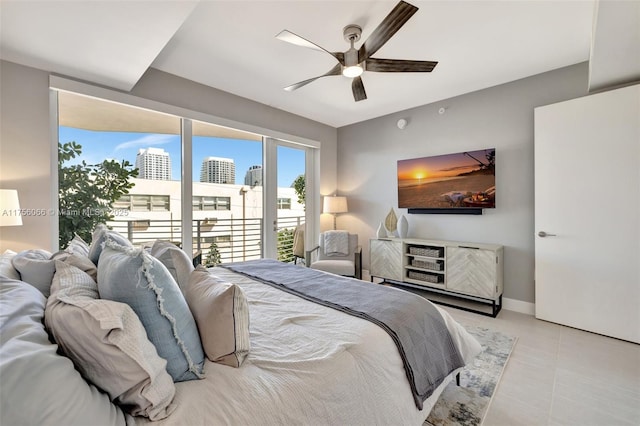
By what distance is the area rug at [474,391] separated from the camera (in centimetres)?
157

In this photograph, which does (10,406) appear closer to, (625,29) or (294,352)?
(294,352)

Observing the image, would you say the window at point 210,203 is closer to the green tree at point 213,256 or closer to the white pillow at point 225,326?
the green tree at point 213,256

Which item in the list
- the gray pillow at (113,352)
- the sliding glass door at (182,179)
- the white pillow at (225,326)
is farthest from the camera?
the sliding glass door at (182,179)

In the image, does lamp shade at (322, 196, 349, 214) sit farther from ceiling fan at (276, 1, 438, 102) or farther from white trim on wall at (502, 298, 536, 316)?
white trim on wall at (502, 298, 536, 316)

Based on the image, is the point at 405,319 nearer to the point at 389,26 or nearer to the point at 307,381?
the point at 307,381

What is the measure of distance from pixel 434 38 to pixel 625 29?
119 cm

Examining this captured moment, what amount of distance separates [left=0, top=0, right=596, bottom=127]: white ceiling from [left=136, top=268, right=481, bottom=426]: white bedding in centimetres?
196

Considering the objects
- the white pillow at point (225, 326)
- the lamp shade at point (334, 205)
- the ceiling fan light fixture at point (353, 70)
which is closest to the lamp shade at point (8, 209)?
the white pillow at point (225, 326)

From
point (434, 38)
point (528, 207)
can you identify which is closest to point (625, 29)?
point (434, 38)

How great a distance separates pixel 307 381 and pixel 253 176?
3.26m

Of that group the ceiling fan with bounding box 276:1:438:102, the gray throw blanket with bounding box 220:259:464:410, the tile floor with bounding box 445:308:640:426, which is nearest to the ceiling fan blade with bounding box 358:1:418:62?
the ceiling fan with bounding box 276:1:438:102

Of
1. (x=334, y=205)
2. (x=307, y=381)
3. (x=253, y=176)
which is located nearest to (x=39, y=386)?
(x=307, y=381)

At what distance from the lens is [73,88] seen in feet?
7.86

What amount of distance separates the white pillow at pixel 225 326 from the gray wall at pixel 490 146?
337 cm
